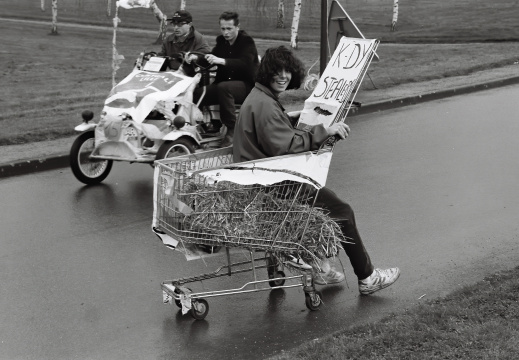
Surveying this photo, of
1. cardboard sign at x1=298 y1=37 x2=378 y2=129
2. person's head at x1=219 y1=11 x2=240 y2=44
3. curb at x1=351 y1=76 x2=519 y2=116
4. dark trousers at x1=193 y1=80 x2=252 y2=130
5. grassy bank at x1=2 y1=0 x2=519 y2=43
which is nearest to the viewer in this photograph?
cardboard sign at x1=298 y1=37 x2=378 y2=129

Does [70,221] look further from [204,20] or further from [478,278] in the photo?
[204,20]

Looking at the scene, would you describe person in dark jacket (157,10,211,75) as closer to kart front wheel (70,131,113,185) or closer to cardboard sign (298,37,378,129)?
kart front wheel (70,131,113,185)

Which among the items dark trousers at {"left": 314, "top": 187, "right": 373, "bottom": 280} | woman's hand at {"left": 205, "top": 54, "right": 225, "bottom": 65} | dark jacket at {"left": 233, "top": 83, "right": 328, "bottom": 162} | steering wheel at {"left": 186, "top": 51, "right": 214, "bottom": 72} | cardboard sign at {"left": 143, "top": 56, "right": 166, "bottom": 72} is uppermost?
dark jacket at {"left": 233, "top": 83, "right": 328, "bottom": 162}

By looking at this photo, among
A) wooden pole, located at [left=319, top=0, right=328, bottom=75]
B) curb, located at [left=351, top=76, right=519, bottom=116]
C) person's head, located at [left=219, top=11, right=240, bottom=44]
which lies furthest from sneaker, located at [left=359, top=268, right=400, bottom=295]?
wooden pole, located at [left=319, top=0, right=328, bottom=75]

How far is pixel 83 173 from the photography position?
11.0 meters

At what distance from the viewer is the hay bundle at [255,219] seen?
20.0 ft

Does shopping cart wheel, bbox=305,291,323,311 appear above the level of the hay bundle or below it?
below

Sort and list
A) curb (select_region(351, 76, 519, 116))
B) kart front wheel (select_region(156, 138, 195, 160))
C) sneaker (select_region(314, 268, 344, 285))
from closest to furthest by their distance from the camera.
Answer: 1. sneaker (select_region(314, 268, 344, 285))
2. kart front wheel (select_region(156, 138, 195, 160))
3. curb (select_region(351, 76, 519, 116))

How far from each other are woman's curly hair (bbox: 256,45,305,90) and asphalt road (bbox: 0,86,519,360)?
5.35 ft

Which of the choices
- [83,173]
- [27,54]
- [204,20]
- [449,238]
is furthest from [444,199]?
[204,20]

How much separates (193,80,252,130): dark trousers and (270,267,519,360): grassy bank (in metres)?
5.47

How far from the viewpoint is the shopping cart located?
608 cm

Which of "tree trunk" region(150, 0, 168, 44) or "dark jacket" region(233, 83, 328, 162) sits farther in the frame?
"tree trunk" region(150, 0, 168, 44)

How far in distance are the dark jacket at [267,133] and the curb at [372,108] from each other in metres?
5.87
